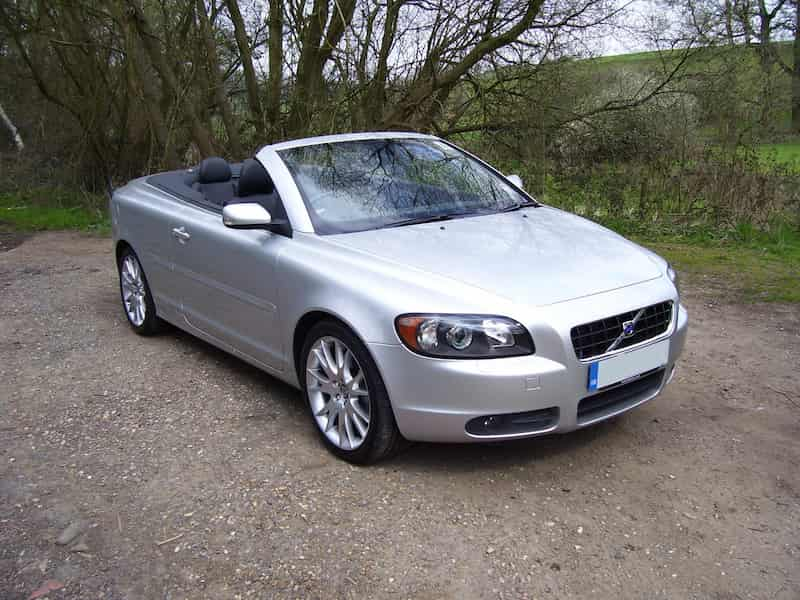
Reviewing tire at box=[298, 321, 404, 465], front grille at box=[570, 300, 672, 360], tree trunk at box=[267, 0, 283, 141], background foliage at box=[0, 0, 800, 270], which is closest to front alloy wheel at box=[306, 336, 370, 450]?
tire at box=[298, 321, 404, 465]

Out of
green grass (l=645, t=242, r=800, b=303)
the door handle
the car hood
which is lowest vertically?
green grass (l=645, t=242, r=800, b=303)

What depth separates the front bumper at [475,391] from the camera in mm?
3330

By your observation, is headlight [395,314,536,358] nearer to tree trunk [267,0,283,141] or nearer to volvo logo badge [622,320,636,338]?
volvo logo badge [622,320,636,338]

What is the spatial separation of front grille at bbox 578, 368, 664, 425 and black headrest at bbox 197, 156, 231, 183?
307 cm

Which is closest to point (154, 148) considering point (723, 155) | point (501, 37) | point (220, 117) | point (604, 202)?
point (220, 117)

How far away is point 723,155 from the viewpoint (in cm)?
945

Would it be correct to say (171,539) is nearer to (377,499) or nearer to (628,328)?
(377,499)

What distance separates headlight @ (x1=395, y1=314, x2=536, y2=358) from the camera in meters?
3.35

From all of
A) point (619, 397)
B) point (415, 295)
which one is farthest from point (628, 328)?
point (415, 295)

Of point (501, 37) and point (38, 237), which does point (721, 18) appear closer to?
point (501, 37)

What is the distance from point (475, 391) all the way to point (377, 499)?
66cm

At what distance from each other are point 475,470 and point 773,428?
163cm

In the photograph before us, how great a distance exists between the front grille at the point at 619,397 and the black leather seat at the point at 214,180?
9.08 ft

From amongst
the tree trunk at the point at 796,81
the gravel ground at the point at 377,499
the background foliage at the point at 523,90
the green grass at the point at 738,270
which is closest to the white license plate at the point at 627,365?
the gravel ground at the point at 377,499
